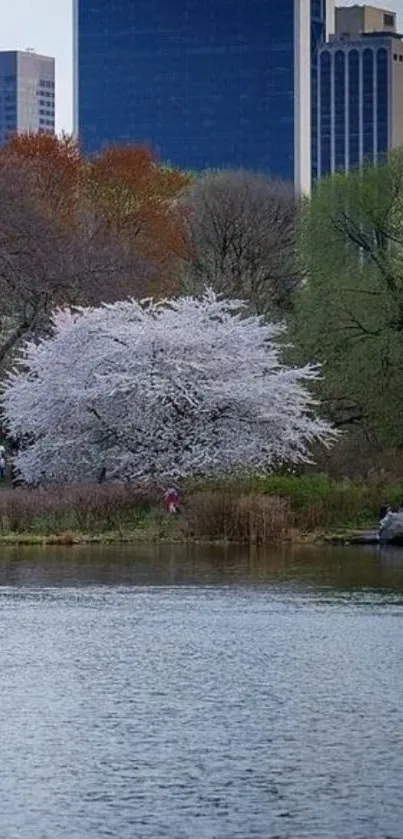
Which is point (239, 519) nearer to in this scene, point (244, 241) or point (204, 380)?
point (204, 380)

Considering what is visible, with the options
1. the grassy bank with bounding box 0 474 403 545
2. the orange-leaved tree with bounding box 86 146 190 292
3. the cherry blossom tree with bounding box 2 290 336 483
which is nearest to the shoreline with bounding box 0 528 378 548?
the grassy bank with bounding box 0 474 403 545

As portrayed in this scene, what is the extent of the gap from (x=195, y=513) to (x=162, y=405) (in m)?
5.62

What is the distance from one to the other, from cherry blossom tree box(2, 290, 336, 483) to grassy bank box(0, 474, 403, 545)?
275cm

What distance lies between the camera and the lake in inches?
811

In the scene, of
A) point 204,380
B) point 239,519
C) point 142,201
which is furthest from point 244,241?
point 239,519

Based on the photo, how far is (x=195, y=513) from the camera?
51688 millimetres

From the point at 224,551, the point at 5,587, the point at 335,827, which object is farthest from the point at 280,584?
the point at 335,827

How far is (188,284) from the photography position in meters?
78.4

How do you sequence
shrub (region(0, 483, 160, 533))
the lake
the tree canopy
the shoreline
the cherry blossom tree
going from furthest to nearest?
the tree canopy → the cherry blossom tree → shrub (region(0, 483, 160, 533)) → the shoreline → the lake

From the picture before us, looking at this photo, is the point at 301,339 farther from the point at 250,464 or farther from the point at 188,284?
the point at 188,284

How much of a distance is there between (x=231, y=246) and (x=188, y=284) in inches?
384

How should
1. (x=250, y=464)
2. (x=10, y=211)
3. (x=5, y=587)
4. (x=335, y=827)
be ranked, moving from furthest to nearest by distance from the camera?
(x=10, y=211) → (x=250, y=464) → (x=5, y=587) → (x=335, y=827)

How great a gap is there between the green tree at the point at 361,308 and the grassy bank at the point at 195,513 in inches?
329

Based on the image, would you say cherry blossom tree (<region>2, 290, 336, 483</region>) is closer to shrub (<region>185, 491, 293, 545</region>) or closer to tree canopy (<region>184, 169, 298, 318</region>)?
shrub (<region>185, 491, 293, 545</region>)
